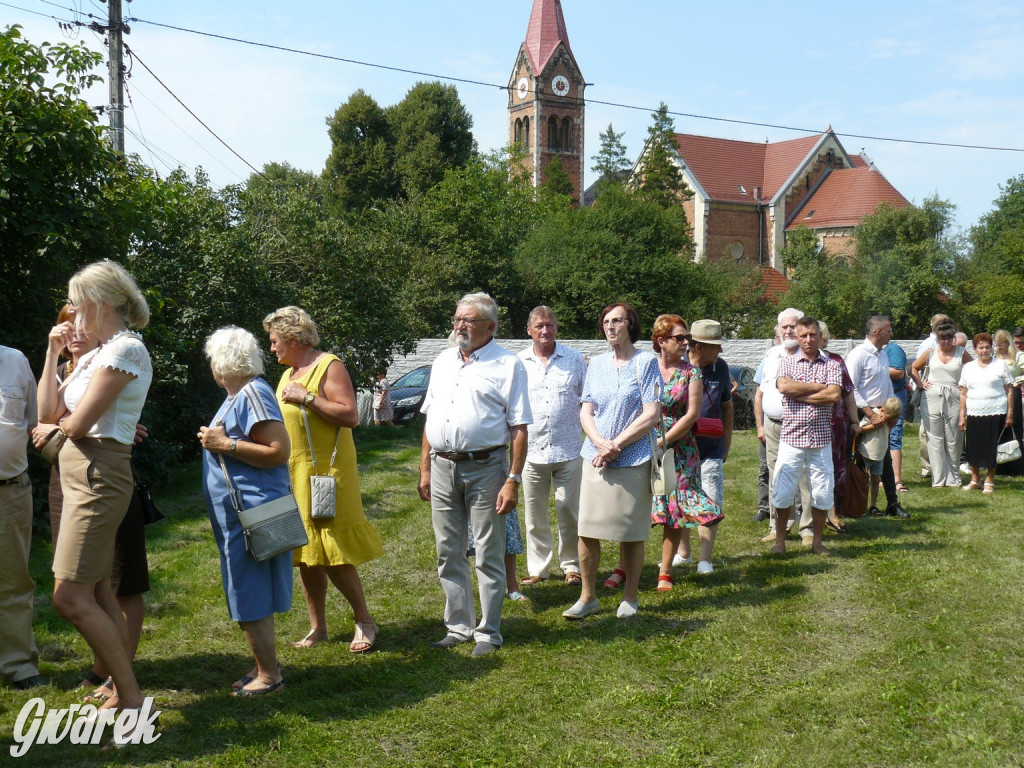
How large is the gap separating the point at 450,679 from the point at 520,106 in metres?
79.7

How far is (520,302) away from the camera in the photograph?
1615 inches

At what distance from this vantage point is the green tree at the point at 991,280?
40000mm

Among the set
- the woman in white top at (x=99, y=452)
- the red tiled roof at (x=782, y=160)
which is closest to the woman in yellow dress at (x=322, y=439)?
the woman in white top at (x=99, y=452)

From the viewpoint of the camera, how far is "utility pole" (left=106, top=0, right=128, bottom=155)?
14.4m

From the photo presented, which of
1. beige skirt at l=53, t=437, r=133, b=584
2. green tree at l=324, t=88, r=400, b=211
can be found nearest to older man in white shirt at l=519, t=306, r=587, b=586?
beige skirt at l=53, t=437, r=133, b=584

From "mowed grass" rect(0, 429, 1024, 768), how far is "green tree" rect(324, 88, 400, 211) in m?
50.2

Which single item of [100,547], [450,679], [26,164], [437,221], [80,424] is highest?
[437,221]

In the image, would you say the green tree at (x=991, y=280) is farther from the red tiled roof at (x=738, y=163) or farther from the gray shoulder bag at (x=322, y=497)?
the gray shoulder bag at (x=322, y=497)

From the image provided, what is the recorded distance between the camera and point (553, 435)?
6.75 m

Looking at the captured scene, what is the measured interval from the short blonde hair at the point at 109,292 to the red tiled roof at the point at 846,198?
64.2 meters

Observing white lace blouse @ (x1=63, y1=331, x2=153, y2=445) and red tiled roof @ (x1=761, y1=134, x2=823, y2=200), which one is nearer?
white lace blouse @ (x1=63, y1=331, x2=153, y2=445)

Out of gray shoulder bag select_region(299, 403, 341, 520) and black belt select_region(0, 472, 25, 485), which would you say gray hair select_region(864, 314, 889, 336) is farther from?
black belt select_region(0, 472, 25, 485)

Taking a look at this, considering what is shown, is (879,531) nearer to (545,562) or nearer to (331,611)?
(545,562)

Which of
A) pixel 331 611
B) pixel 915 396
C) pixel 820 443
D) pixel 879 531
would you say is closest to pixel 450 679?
pixel 331 611
